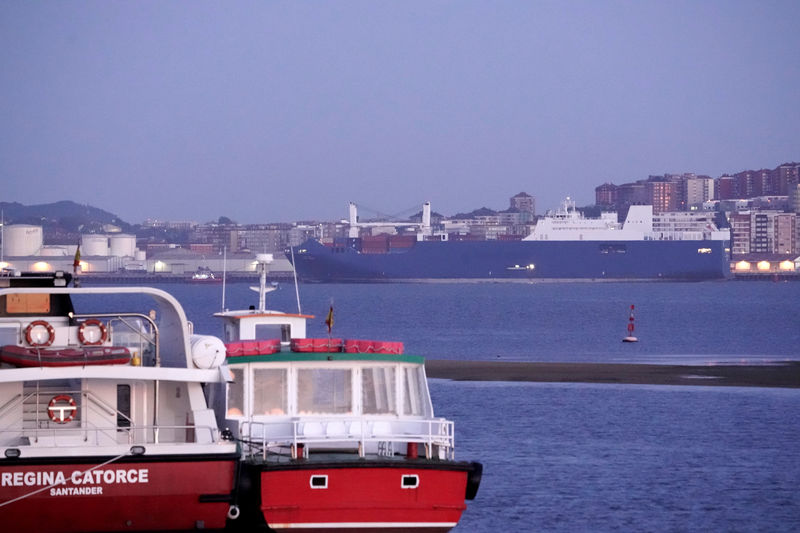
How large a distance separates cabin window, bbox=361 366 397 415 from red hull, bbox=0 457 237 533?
2542mm

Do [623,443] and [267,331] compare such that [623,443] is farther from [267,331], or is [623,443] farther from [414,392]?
[414,392]

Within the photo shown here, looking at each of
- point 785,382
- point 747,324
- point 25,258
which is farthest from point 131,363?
point 25,258

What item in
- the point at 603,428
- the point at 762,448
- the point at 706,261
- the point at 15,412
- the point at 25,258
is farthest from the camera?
the point at 706,261

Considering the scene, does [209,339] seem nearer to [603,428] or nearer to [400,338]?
[603,428]

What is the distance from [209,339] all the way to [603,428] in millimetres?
15922

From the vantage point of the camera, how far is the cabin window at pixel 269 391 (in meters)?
16.6

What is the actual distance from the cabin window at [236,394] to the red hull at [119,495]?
1.99m

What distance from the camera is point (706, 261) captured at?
525 feet

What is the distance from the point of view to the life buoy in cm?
1516

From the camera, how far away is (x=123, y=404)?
15.7 m

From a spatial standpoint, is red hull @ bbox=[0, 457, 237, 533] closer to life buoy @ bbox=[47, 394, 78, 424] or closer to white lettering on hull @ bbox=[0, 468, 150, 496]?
white lettering on hull @ bbox=[0, 468, 150, 496]

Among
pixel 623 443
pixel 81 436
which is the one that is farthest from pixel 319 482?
pixel 623 443

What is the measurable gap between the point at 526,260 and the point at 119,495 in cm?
14288

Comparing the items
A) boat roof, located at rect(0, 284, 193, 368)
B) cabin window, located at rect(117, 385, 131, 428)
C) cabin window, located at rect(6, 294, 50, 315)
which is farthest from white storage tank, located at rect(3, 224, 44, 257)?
cabin window, located at rect(117, 385, 131, 428)
